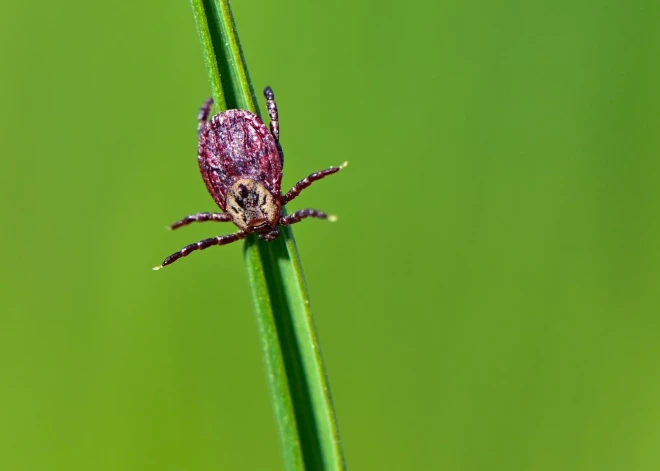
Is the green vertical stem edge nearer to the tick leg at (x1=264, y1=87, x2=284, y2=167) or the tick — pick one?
the tick

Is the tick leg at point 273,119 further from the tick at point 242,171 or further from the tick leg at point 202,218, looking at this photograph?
the tick leg at point 202,218

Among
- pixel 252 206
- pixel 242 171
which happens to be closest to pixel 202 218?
pixel 242 171

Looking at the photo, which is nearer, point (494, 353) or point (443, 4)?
point (494, 353)

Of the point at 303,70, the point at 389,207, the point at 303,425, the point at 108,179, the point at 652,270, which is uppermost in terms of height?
the point at 303,70

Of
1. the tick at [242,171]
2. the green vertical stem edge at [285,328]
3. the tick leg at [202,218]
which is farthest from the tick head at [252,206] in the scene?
the green vertical stem edge at [285,328]

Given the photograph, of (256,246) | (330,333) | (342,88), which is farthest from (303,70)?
(256,246)

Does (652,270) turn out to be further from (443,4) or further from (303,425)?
(303,425)
